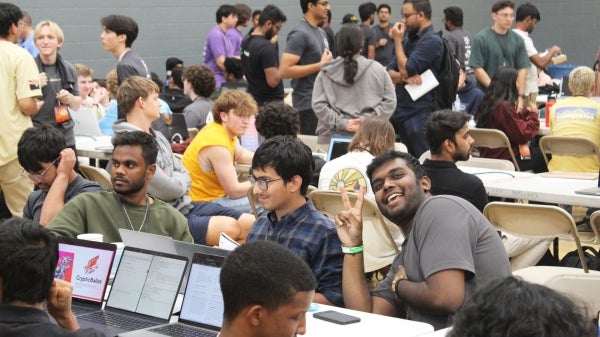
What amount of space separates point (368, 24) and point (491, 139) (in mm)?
5755

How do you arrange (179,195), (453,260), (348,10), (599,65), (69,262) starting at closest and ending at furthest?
(453,260)
(69,262)
(179,195)
(599,65)
(348,10)

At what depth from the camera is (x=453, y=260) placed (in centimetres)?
332

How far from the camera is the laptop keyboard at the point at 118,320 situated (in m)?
3.38

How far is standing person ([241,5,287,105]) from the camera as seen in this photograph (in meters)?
8.61

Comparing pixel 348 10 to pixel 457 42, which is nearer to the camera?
pixel 457 42

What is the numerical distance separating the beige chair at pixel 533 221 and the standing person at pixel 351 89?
7.96ft

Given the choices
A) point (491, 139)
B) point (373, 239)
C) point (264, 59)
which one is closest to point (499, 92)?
point (491, 139)

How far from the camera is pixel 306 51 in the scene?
27.0ft

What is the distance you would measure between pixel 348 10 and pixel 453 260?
10.7 meters

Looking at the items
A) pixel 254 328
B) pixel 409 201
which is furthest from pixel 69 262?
pixel 254 328

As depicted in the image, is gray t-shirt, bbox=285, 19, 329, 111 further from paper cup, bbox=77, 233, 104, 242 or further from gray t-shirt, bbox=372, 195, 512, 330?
gray t-shirt, bbox=372, 195, 512, 330

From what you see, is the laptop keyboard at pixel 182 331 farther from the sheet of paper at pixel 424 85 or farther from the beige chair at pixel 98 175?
the sheet of paper at pixel 424 85

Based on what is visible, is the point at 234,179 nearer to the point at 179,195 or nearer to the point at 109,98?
the point at 179,195

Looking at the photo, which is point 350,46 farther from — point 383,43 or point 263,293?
point 383,43
